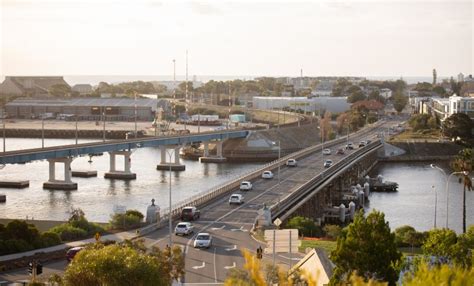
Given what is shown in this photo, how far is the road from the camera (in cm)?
2461

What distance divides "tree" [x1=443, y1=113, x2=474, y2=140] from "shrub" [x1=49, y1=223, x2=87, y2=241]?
76.6 m

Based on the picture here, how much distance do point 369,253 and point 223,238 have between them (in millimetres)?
13081

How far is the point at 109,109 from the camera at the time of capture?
14750 cm

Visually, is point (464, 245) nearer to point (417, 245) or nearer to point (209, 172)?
point (417, 245)

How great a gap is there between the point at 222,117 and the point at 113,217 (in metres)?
114

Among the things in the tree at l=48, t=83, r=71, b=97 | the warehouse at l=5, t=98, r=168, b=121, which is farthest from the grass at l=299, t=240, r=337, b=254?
the tree at l=48, t=83, r=71, b=97

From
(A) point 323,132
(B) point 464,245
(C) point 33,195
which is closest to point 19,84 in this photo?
(A) point 323,132

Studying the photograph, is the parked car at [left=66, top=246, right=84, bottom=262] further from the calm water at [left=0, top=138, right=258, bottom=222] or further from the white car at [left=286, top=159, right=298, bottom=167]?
the white car at [left=286, top=159, right=298, bottom=167]

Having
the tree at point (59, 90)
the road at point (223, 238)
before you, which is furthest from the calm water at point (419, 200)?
the tree at point (59, 90)

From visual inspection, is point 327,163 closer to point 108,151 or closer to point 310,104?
point 108,151

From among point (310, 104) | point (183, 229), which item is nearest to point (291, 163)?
point (183, 229)

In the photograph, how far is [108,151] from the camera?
2734 inches

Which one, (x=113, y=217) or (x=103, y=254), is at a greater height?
(x=103, y=254)

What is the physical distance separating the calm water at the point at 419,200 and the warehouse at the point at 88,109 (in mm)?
67817
